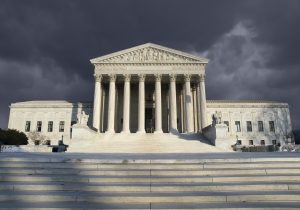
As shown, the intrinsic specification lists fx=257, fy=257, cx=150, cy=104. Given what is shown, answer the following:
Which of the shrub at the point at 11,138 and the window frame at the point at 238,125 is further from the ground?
the window frame at the point at 238,125

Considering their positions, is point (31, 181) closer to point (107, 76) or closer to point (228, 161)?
point (228, 161)

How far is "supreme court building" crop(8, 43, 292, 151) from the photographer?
150 feet

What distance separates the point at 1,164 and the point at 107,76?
134 feet

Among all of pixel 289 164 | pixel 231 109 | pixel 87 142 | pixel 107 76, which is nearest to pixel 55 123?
Answer: pixel 107 76

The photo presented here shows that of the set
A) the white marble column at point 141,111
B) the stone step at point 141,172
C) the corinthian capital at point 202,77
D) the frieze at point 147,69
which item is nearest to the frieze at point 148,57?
the frieze at point 147,69

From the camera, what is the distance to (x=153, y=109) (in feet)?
186

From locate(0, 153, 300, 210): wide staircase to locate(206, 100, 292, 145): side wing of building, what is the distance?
2180 inches

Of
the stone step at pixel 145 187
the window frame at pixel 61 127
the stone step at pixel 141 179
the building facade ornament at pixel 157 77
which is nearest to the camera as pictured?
the stone step at pixel 145 187

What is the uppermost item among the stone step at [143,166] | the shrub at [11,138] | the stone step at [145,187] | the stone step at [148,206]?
the shrub at [11,138]

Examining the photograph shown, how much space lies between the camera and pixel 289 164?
9.86m

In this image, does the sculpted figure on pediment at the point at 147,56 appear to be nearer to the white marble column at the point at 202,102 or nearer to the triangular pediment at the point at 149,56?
the triangular pediment at the point at 149,56

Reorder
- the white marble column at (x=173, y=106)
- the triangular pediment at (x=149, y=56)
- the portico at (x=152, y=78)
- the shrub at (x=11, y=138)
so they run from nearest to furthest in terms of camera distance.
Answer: the shrub at (x=11, y=138), the white marble column at (x=173, y=106), the portico at (x=152, y=78), the triangular pediment at (x=149, y=56)

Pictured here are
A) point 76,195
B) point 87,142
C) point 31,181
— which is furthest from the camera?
point 87,142

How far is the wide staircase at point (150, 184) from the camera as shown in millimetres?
6949
